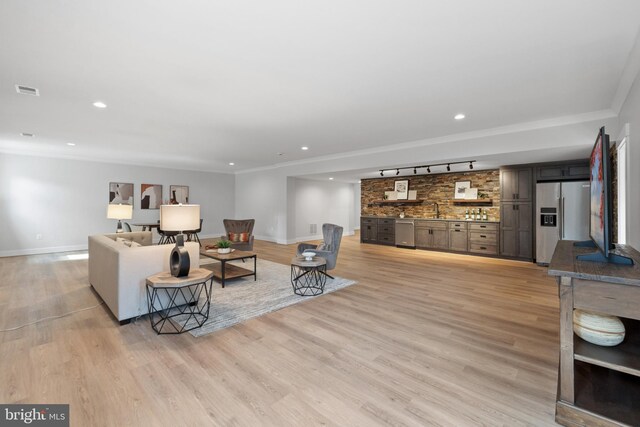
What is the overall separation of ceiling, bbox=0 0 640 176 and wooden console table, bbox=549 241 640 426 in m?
1.76

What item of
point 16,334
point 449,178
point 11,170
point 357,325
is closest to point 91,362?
point 16,334

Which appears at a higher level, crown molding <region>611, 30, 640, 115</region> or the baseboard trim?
crown molding <region>611, 30, 640, 115</region>

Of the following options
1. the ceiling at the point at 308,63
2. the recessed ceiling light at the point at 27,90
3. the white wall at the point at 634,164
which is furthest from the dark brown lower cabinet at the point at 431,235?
the recessed ceiling light at the point at 27,90

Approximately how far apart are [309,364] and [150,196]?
8606mm

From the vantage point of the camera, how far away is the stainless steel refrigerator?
5406 mm

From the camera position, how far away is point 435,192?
798cm

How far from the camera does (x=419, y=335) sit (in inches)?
Result: 108

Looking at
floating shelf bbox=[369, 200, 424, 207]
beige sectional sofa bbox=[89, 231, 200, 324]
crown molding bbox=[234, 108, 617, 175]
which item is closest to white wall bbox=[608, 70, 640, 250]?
crown molding bbox=[234, 108, 617, 175]

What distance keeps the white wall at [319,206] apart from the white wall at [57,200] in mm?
4435

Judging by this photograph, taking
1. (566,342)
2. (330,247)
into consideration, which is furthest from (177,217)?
(566,342)

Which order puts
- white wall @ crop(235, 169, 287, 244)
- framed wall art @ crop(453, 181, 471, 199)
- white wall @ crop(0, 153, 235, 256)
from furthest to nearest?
1. white wall @ crop(235, 169, 287, 244)
2. framed wall art @ crop(453, 181, 471, 199)
3. white wall @ crop(0, 153, 235, 256)

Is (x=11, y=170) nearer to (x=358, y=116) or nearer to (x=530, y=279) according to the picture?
(x=358, y=116)

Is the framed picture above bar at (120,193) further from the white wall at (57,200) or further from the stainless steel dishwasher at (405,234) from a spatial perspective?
the stainless steel dishwasher at (405,234)

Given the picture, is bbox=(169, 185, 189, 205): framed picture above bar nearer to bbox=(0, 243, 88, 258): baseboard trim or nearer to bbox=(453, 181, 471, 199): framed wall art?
bbox=(0, 243, 88, 258): baseboard trim
